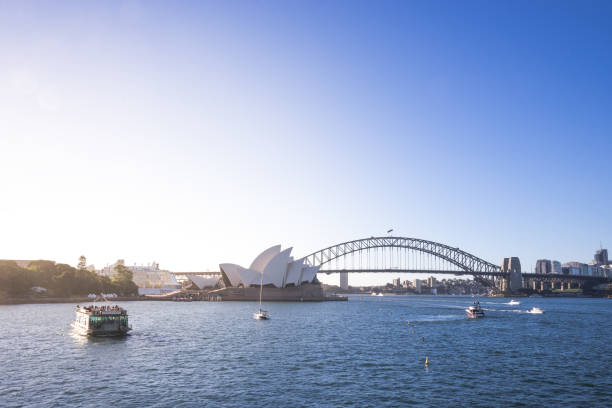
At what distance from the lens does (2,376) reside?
28.1 meters

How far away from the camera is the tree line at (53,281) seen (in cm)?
10331

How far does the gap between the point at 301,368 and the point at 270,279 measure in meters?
112

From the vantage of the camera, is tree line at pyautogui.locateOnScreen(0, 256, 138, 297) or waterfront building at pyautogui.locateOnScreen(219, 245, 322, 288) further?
waterfront building at pyautogui.locateOnScreen(219, 245, 322, 288)

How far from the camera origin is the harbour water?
23.9m

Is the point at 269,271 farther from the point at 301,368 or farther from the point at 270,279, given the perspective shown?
the point at 301,368

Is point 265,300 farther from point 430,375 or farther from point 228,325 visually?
point 430,375

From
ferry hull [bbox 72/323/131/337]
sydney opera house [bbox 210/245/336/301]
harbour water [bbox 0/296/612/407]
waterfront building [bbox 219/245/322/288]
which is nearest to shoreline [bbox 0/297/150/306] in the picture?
sydney opera house [bbox 210/245/336/301]

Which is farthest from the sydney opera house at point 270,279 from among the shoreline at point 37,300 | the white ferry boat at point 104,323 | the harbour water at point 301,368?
the white ferry boat at point 104,323

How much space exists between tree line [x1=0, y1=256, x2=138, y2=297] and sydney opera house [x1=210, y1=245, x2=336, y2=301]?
35.1 meters

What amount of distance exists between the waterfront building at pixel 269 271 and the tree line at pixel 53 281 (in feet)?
125

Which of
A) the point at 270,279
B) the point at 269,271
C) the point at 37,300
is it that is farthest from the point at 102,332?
the point at 270,279

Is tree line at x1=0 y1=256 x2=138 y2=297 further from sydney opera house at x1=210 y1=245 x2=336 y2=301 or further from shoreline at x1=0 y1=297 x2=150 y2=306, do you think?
sydney opera house at x1=210 y1=245 x2=336 y2=301

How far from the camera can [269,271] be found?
464 ft

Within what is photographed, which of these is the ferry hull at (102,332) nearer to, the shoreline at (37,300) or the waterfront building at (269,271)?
the shoreline at (37,300)
